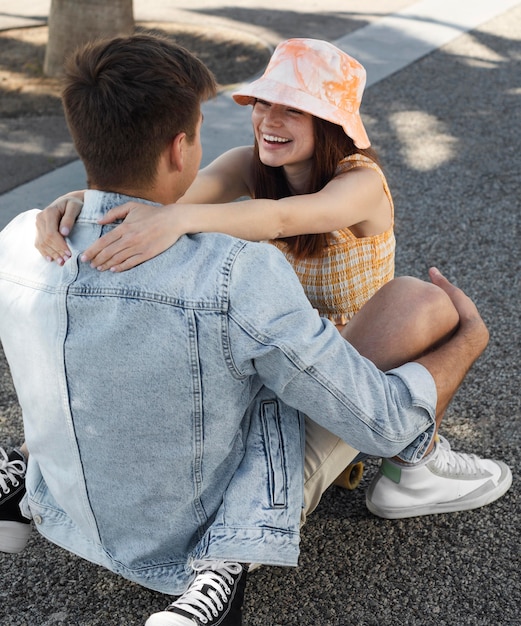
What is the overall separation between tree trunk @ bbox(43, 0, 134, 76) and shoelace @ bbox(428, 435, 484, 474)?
16.5 ft

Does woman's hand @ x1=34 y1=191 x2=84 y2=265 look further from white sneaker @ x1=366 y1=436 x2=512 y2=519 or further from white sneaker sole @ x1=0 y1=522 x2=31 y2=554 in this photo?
white sneaker @ x1=366 y1=436 x2=512 y2=519

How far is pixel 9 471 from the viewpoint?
2.44 meters

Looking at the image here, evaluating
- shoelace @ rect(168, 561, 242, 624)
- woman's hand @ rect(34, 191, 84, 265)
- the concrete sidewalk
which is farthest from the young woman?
the concrete sidewalk

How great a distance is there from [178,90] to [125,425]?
76 centimetres

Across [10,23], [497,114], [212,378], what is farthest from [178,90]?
[10,23]

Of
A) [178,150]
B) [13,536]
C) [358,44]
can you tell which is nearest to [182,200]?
[178,150]

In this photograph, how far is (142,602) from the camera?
234cm

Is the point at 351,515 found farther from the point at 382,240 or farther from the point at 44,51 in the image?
the point at 44,51

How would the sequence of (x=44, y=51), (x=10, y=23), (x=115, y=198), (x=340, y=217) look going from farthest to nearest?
1. (x=10, y=23)
2. (x=44, y=51)
3. (x=340, y=217)
4. (x=115, y=198)

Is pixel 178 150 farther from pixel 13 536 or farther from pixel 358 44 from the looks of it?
pixel 358 44

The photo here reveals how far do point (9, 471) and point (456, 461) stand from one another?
4.44 feet

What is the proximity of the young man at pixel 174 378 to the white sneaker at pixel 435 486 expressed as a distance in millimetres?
404

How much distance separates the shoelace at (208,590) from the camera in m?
1.96

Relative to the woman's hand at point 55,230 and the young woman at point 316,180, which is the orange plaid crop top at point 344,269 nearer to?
the young woman at point 316,180
